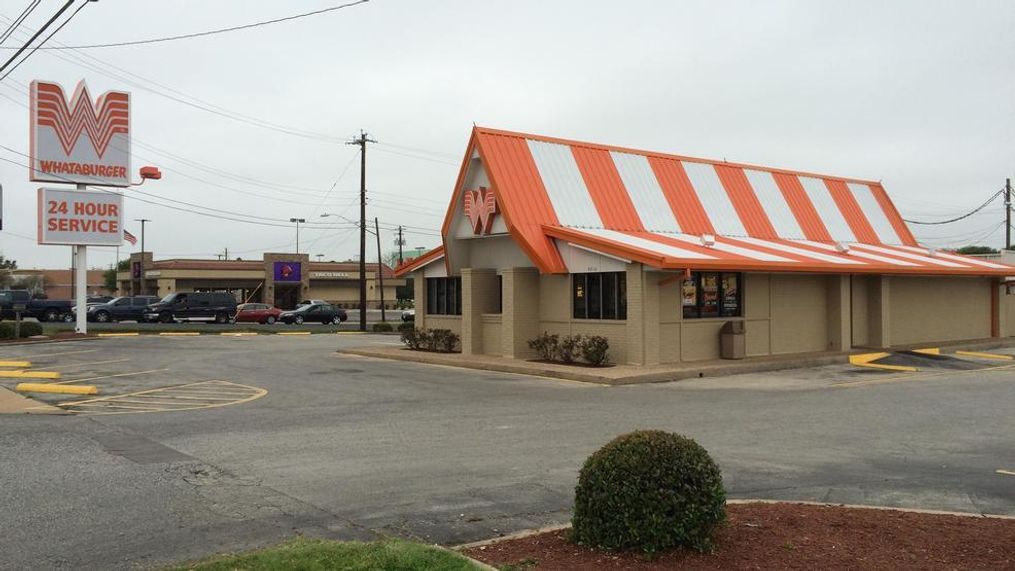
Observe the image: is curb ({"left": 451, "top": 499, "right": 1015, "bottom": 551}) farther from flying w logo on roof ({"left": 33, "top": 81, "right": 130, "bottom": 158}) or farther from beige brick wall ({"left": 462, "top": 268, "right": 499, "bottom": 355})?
flying w logo on roof ({"left": 33, "top": 81, "right": 130, "bottom": 158})

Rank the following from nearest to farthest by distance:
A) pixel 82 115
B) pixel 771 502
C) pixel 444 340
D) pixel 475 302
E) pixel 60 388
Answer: pixel 771 502 < pixel 60 388 < pixel 475 302 < pixel 444 340 < pixel 82 115

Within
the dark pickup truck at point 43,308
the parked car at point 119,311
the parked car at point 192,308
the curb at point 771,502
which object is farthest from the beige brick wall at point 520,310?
the dark pickup truck at point 43,308

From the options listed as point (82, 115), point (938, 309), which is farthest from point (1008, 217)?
point (82, 115)

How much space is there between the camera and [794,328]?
24.3 meters

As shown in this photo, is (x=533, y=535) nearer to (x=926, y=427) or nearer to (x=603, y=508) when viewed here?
(x=603, y=508)

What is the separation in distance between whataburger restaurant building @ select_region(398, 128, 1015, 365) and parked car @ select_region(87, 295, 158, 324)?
99.0 feet

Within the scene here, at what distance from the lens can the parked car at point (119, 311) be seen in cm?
5144

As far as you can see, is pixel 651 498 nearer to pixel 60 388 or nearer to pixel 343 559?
pixel 343 559

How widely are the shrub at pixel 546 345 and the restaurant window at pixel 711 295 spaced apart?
358cm

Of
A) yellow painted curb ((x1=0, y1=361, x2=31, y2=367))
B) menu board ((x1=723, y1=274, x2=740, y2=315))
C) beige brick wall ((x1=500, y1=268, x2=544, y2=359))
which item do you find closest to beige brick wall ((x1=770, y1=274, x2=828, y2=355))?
menu board ((x1=723, y1=274, x2=740, y2=315))

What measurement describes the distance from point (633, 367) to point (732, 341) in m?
3.53

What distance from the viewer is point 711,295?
73.6 ft

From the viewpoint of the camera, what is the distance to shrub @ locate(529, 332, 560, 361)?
22406 mm

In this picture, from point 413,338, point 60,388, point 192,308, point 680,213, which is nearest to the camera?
point 60,388
